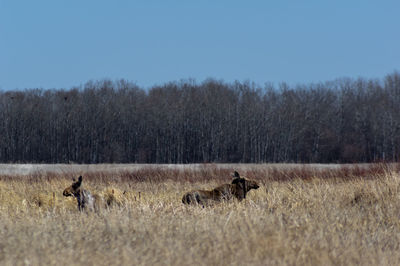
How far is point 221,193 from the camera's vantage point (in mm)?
11203

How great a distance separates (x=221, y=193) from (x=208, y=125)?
50.2 metres

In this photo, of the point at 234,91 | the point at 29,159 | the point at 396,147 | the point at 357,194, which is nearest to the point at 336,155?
the point at 396,147

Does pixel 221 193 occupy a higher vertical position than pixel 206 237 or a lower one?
higher

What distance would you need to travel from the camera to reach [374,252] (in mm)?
6746

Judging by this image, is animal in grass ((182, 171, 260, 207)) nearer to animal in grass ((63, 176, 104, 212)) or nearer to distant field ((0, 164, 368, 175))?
animal in grass ((63, 176, 104, 212))

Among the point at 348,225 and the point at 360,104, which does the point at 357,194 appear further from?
the point at 360,104

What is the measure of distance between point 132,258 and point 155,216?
2.52 metres

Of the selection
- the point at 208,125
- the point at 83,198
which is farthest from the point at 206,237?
the point at 208,125

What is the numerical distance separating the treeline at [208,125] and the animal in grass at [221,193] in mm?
46069

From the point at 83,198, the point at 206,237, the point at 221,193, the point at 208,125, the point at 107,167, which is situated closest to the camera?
the point at 206,237

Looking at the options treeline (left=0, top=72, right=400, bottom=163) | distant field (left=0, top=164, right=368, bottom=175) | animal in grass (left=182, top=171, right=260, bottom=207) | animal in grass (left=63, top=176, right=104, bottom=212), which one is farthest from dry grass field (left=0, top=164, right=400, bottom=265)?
treeline (left=0, top=72, right=400, bottom=163)

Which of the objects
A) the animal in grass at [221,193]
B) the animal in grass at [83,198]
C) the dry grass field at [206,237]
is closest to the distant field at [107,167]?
the animal in grass at [221,193]

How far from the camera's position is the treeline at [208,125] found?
59.8 metres

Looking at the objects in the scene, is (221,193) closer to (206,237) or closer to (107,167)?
(206,237)
